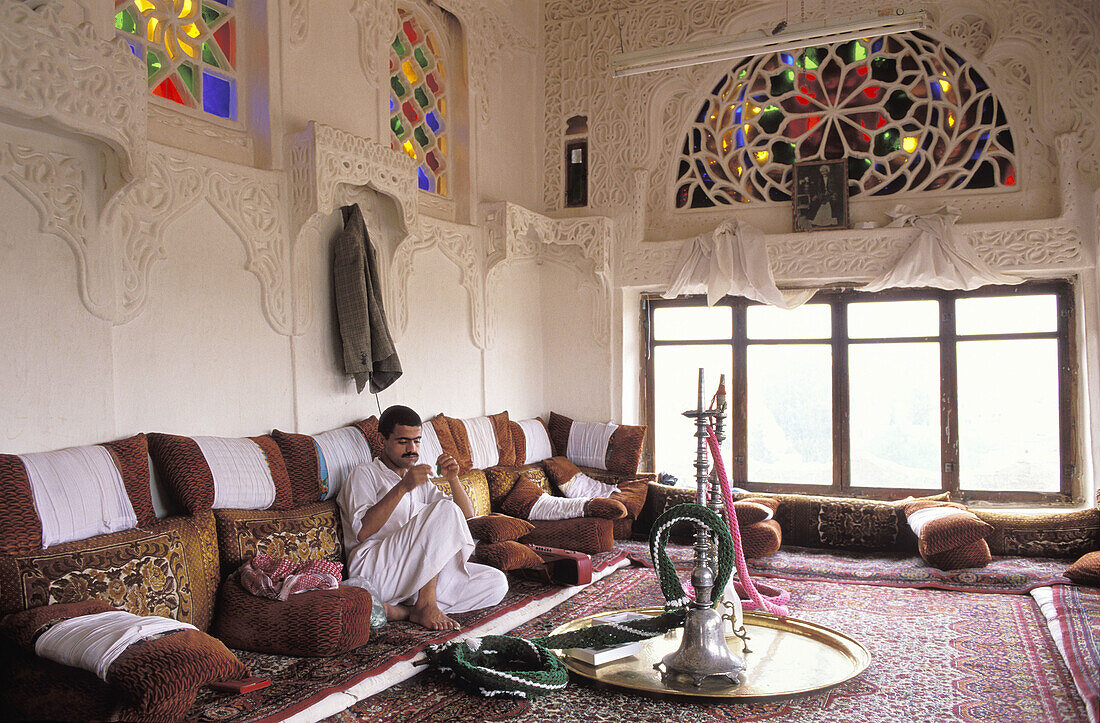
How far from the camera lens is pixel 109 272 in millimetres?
4207

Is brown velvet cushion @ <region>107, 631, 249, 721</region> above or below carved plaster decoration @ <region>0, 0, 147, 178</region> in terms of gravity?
below

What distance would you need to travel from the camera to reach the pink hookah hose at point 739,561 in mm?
4340

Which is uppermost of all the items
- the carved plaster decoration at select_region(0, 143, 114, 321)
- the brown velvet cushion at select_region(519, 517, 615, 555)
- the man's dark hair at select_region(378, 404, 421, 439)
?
the carved plaster decoration at select_region(0, 143, 114, 321)

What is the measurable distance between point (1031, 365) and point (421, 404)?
4.86m

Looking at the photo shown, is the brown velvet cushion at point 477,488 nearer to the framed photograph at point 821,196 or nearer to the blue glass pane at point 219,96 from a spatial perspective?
the blue glass pane at point 219,96

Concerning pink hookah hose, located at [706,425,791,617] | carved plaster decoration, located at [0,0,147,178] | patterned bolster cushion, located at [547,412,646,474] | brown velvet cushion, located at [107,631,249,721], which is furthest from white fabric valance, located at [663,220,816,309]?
brown velvet cushion, located at [107,631,249,721]

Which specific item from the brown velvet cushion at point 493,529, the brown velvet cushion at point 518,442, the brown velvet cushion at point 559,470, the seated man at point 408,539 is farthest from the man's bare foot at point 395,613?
the brown velvet cushion at point 559,470

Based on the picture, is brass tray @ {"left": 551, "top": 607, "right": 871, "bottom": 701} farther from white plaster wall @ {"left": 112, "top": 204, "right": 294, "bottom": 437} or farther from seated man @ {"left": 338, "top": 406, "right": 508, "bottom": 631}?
white plaster wall @ {"left": 112, "top": 204, "right": 294, "bottom": 437}

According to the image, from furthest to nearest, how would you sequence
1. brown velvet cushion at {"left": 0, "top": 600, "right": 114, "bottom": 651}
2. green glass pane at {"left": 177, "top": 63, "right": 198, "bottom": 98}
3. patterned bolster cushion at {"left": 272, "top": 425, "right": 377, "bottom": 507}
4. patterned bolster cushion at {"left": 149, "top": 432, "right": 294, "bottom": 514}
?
1. patterned bolster cushion at {"left": 272, "top": 425, "right": 377, "bottom": 507}
2. green glass pane at {"left": 177, "top": 63, "right": 198, "bottom": 98}
3. patterned bolster cushion at {"left": 149, "top": 432, "right": 294, "bottom": 514}
4. brown velvet cushion at {"left": 0, "top": 600, "right": 114, "bottom": 651}

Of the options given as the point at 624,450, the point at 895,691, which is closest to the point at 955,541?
the point at 895,691

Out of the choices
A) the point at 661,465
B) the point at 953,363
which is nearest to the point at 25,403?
the point at 661,465

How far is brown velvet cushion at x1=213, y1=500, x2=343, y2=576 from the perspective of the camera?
4.33 m

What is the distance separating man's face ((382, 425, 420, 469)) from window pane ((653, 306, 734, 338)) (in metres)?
3.81

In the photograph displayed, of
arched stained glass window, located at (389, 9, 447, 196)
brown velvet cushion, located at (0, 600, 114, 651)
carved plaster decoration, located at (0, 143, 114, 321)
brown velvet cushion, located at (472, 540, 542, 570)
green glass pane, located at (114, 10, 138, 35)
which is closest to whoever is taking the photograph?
brown velvet cushion, located at (0, 600, 114, 651)
